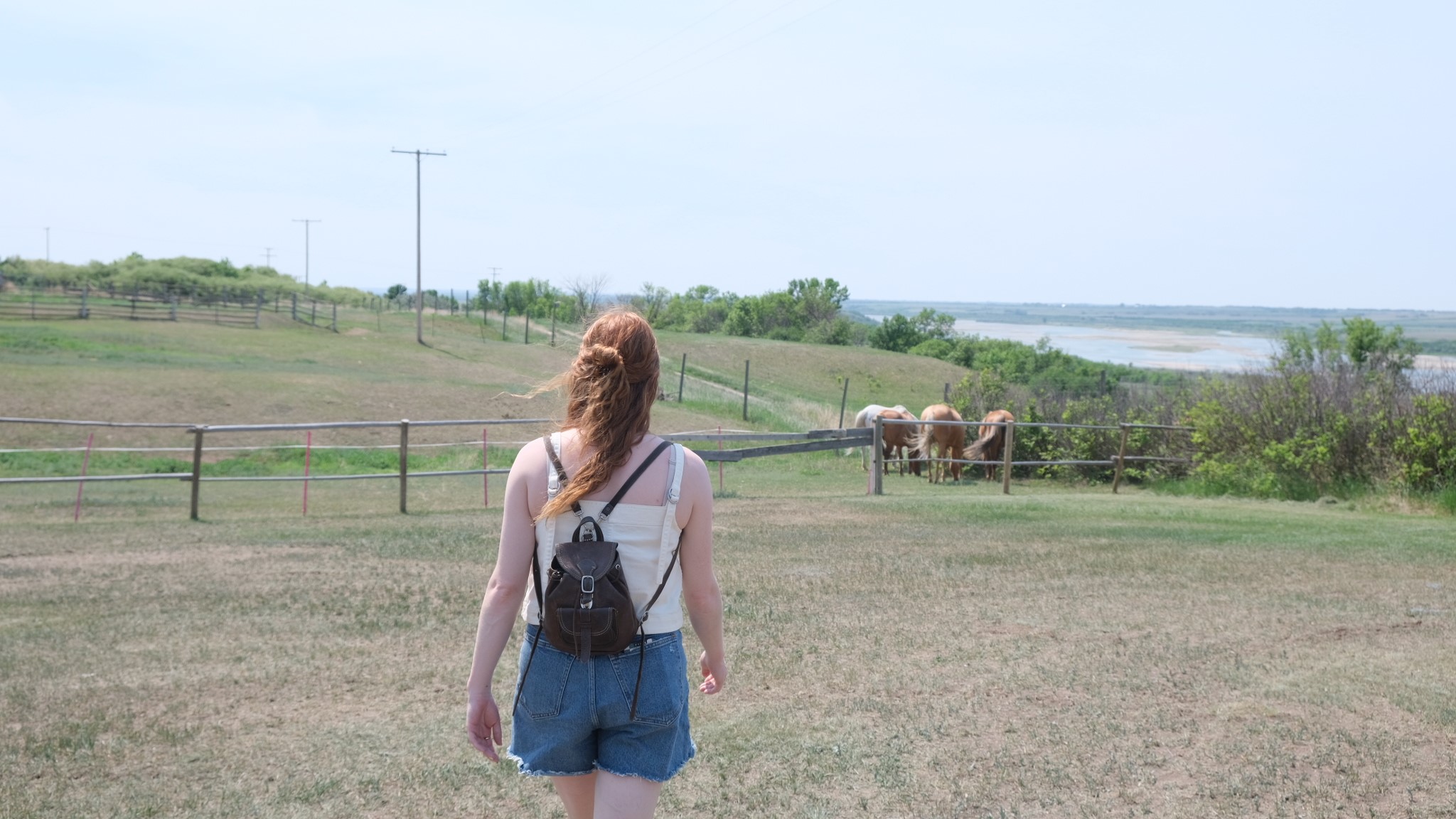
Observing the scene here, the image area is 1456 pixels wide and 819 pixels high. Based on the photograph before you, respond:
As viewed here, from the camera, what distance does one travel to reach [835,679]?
5613 millimetres

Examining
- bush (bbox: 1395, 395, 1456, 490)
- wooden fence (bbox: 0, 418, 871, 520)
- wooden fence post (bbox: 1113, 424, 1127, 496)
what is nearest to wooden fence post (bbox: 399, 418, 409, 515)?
wooden fence (bbox: 0, 418, 871, 520)

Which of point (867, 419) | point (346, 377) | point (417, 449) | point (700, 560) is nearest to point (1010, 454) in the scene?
point (867, 419)

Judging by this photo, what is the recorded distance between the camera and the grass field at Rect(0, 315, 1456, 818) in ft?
13.7

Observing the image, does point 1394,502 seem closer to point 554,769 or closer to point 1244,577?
point 1244,577

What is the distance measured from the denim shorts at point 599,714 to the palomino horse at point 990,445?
18.9 metres

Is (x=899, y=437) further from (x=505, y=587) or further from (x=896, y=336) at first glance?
(x=896, y=336)

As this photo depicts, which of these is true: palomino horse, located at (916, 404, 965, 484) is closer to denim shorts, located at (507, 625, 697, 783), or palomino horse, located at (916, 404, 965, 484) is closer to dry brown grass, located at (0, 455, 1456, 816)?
dry brown grass, located at (0, 455, 1456, 816)

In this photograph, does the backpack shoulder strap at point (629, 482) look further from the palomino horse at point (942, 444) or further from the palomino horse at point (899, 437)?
the palomino horse at point (899, 437)

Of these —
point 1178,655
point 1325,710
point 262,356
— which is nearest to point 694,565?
point 1325,710

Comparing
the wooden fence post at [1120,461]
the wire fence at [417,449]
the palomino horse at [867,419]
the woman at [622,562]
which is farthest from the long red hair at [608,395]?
the palomino horse at [867,419]

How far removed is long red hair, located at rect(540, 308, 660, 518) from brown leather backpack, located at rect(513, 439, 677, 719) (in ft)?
0.19

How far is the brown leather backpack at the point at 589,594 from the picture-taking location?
243 centimetres

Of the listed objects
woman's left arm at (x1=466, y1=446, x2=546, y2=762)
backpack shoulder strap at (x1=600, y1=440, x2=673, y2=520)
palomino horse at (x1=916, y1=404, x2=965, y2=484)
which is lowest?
palomino horse at (x1=916, y1=404, x2=965, y2=484)

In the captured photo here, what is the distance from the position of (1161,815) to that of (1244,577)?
16.5ft
